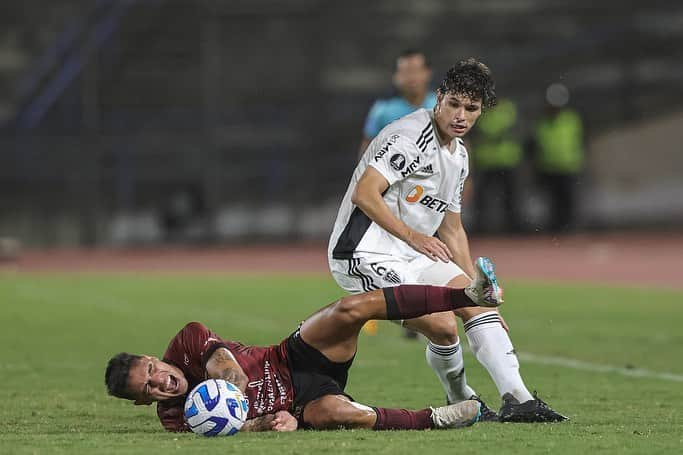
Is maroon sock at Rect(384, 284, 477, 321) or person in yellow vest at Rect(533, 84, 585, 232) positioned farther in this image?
person in yellow vest at Rect(533, 84, 585, 232)

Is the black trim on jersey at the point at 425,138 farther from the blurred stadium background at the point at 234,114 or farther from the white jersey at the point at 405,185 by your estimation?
the blurred stadium background at the point at 234,114

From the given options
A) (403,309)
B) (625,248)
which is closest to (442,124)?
(403,309)

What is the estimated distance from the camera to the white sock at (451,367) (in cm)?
685

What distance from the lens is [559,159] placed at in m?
22.7

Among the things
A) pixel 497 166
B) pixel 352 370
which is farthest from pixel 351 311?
pixel 497 166

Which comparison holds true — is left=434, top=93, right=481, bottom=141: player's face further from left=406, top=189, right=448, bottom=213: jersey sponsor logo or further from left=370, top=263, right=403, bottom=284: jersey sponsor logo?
left=370, top=263, right=403, bottom=284: jersey sponsor logo

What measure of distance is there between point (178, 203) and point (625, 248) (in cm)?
783

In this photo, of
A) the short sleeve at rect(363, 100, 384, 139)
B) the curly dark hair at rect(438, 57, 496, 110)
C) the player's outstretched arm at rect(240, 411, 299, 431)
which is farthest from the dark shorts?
the short sleeve at rect(363, 100, 384, 139)

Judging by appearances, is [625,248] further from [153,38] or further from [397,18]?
[153,38]

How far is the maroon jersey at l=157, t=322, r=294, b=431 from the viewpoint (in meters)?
6.45

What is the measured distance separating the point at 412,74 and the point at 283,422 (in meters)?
4.24

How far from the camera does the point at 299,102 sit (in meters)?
24.0

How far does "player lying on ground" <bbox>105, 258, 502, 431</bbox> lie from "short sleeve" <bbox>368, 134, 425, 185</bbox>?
2.01 ft

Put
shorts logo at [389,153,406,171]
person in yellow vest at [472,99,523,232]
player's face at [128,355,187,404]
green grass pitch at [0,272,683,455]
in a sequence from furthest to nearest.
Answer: person in yellow vest at [472,99,523,232], shorts logo at [389,153,406,171], player's face at [128,355,187,404], green grass pitch at [0,272,683,455]
